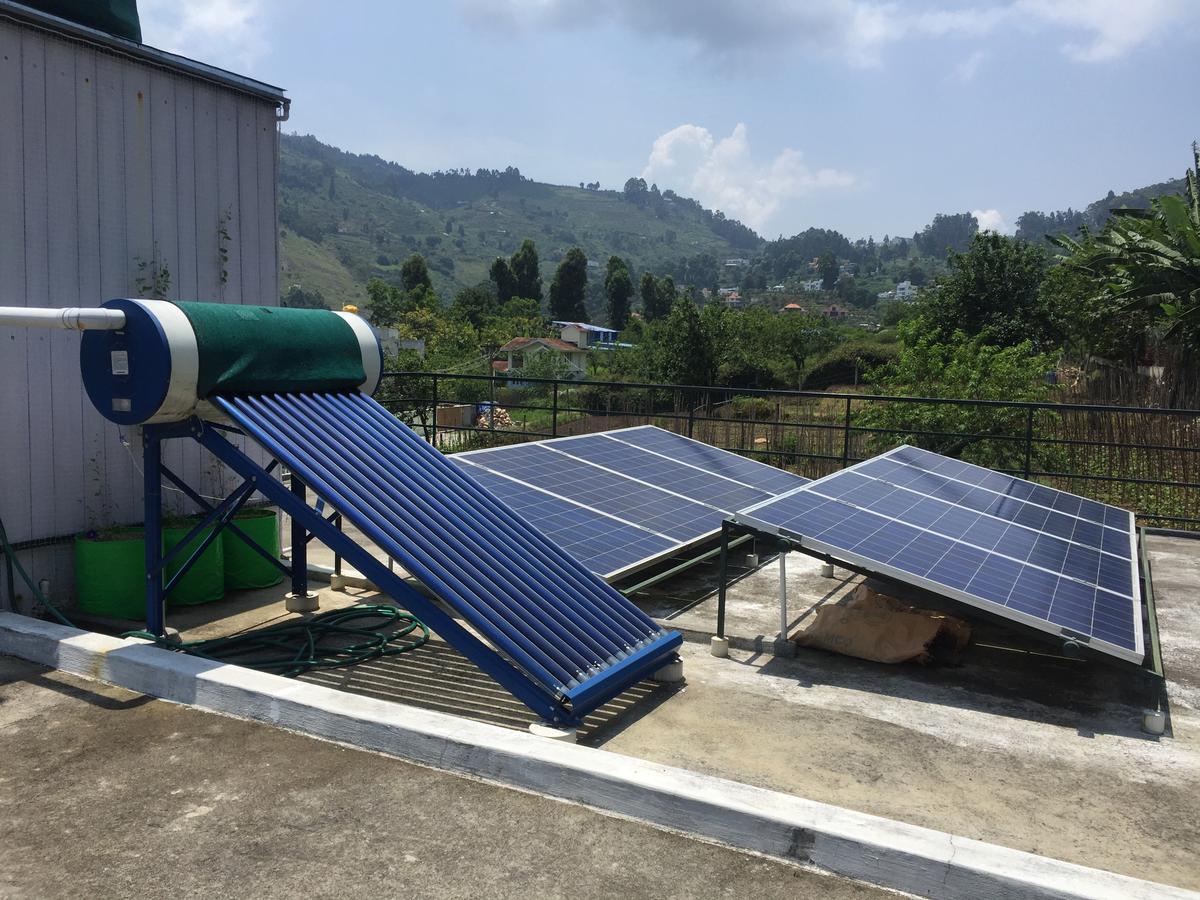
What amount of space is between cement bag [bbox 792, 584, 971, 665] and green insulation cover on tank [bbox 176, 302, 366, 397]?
134 inches

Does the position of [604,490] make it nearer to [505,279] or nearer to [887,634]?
[887,634]

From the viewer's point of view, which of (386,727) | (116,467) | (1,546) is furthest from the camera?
(116,467)

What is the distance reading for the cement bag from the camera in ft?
18.9

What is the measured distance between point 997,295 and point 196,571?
36.9m

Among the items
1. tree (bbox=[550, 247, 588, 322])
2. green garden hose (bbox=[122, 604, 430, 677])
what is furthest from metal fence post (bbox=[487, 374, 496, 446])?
tree (bbox=[550, 247, 588, 322])

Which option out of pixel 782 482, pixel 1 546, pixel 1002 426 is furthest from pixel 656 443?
pixel 1002 426

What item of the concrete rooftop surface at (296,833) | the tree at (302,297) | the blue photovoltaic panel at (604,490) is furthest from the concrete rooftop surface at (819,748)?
the tree at (302,297)

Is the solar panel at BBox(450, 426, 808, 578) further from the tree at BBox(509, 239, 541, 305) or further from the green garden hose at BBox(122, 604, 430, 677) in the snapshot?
the tree at BBox(509, 239, 541, 305)

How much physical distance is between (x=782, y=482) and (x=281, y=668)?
208 inches

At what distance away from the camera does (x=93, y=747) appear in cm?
420

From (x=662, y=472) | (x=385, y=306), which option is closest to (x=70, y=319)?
(x=662, y=472)

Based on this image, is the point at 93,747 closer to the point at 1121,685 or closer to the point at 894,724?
the point at 894,724

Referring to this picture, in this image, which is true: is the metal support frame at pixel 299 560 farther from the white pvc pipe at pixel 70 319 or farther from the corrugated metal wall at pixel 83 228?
the white pvc pipe at pixel 70 319

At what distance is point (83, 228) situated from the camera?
6461 millimetres
